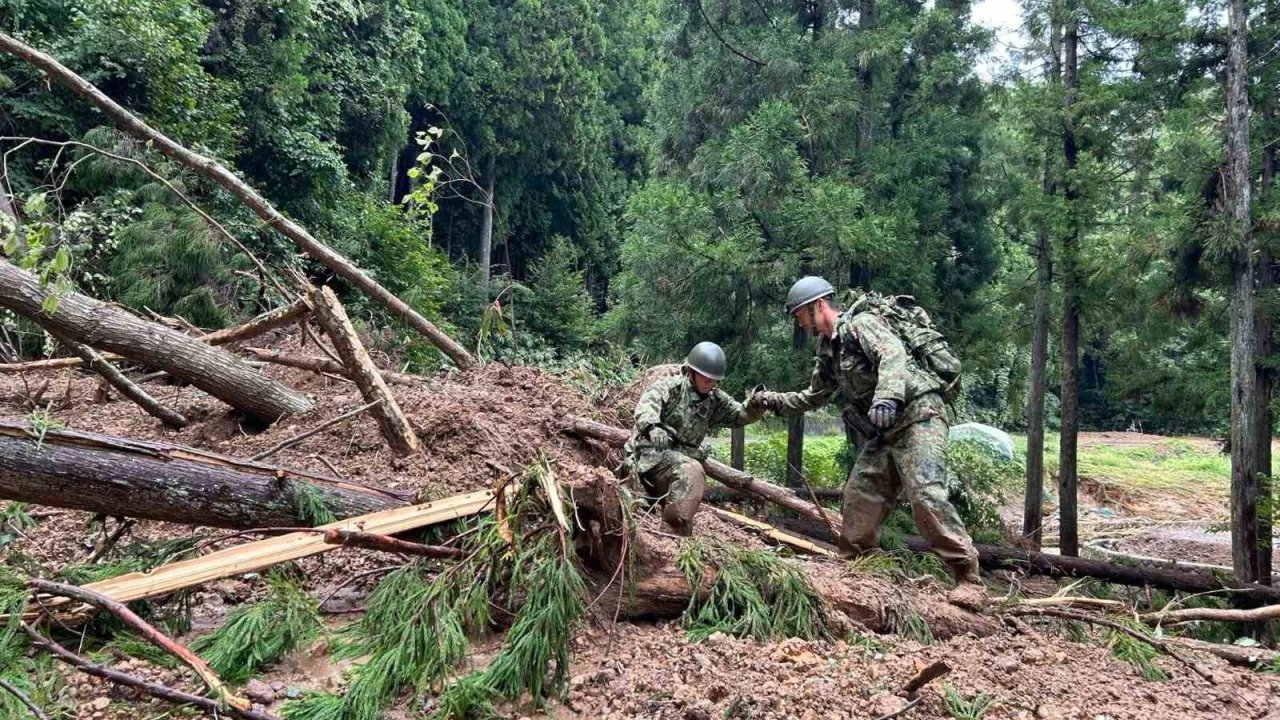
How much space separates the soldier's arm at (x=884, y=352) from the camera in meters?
4.24

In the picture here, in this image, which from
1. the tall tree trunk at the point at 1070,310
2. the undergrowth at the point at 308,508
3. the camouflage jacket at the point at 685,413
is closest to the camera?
the undergrowth at the point at 308,508

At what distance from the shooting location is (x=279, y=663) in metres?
2.85

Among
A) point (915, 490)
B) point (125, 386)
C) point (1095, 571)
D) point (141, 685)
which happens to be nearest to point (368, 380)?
point (125, 386)

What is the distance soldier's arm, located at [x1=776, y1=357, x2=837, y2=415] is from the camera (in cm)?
493

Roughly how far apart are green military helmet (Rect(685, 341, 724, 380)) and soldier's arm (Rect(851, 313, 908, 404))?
85 cm

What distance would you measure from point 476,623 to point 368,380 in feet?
8.43

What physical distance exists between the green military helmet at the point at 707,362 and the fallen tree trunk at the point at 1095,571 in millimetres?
3356

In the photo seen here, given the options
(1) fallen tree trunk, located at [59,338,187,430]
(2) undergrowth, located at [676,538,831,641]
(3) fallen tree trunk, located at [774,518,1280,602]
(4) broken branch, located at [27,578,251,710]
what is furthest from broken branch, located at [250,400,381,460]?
(3) fallen tree trunk, located at [774,518,1280,602]

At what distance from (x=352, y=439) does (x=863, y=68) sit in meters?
10.2

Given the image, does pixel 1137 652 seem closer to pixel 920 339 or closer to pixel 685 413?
pixel 920 339

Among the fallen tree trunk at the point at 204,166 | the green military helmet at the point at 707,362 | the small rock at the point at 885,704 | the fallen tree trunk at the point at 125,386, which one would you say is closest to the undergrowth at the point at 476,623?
the small rock at the point at 885,704

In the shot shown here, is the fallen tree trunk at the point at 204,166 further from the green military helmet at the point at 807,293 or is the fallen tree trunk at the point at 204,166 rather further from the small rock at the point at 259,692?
the small rock at the point at 259,692

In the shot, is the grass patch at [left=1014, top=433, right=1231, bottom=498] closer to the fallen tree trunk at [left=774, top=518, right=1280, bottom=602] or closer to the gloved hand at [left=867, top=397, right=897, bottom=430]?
the fallen tree trunk at [left=774, top=518, right=1280, bottom=602]

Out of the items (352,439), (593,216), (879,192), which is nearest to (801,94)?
(879,192)
